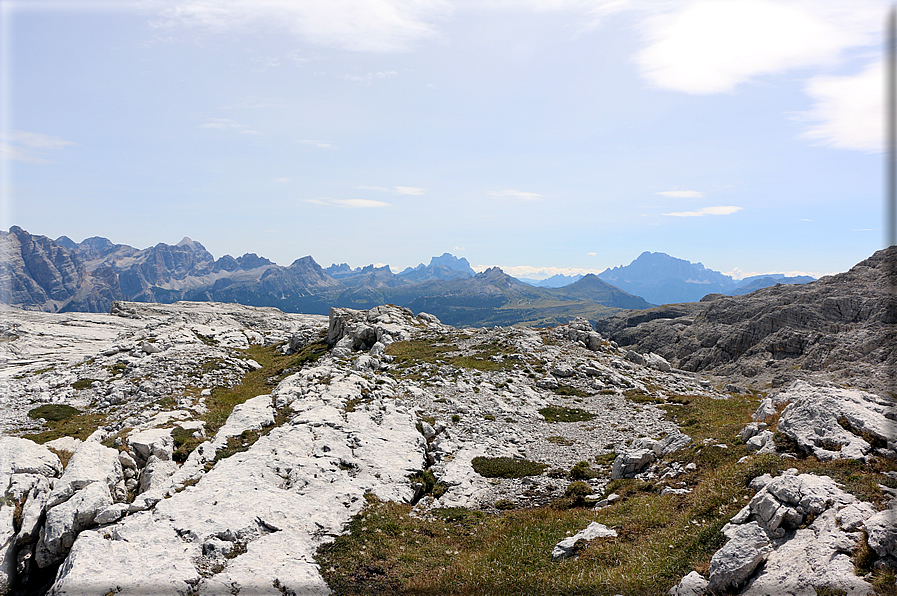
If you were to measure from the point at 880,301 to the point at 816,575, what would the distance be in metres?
133

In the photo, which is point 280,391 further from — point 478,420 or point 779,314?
point 779,314

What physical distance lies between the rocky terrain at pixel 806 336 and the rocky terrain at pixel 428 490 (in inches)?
2537

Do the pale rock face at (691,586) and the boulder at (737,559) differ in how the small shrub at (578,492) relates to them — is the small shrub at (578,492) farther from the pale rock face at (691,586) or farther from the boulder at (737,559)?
the boulder at (737,559)

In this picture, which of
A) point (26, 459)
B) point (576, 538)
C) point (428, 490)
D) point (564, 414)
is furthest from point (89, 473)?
point (564, 414)

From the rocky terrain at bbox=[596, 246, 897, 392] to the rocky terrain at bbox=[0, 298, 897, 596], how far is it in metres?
64.4

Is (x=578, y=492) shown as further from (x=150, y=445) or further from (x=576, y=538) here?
(x=150, y=445)

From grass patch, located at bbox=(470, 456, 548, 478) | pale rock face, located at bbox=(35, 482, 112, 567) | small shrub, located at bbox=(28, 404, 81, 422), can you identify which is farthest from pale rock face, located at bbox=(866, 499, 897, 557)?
small shrub, located at bbox=(28, 404, 81, 422)

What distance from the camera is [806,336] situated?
3866 inches

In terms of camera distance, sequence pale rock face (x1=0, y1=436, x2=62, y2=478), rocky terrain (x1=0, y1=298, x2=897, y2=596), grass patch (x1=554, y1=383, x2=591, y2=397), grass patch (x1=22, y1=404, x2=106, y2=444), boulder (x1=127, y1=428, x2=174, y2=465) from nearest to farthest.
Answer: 1. rocky terrain (x1=0, y1=298, x2=897, y2=596)
2. pale rock face (x1=0, y1=436, x2=62, y2=478)
3. boulder (x1=127, y1=428, x2=174, y2=465)
4. grass patch (x1=22, y1=404, x2=106, y2=444)
5. grass patch (x1=554, y1=383, x2=591, y2=397)

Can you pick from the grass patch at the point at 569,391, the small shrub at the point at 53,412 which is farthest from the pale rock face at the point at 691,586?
the small shrub at the point at 53,412

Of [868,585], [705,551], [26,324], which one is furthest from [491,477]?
[26,324]

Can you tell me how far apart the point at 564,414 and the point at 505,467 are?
1554 cm

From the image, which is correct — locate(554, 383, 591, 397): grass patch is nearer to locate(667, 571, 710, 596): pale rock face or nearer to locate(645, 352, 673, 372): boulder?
locate(645, 352, 673, 372): boulder

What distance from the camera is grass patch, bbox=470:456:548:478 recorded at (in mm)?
26609
